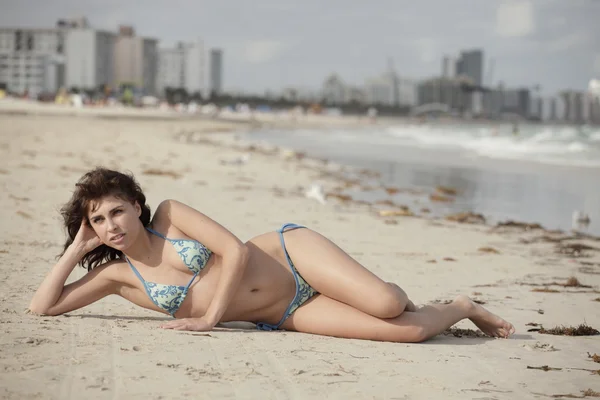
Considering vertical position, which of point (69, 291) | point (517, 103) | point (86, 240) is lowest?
point (69, 291)

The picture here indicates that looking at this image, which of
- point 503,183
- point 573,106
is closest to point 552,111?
point 573,106

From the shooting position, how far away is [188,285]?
3.86 meters

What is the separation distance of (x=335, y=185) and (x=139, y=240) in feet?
32.3

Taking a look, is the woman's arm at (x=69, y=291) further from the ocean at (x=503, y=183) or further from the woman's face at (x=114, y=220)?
the ocean at (x=503, y=183)

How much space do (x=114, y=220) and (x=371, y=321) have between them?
136 centimetres

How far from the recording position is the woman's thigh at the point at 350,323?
3879mm

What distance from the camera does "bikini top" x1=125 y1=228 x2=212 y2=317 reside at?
378 centimetres

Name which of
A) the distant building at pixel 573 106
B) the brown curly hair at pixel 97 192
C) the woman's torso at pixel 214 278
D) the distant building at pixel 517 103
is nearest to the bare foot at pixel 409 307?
the woman's torso at pixel 214 278

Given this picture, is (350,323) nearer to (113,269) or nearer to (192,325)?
(192,325)

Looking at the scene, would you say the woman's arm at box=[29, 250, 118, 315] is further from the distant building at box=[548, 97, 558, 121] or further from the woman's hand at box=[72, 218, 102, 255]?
the distant building at box=[548, 97, 558, 121]

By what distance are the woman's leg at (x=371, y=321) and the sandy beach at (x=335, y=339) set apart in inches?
2.3

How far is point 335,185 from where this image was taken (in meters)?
13.5

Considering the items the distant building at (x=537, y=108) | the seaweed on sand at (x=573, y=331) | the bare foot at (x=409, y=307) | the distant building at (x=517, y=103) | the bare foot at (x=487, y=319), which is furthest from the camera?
the distant building at (x=517, y=103)

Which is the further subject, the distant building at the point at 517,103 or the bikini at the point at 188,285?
the distant building at the point at 517,103
